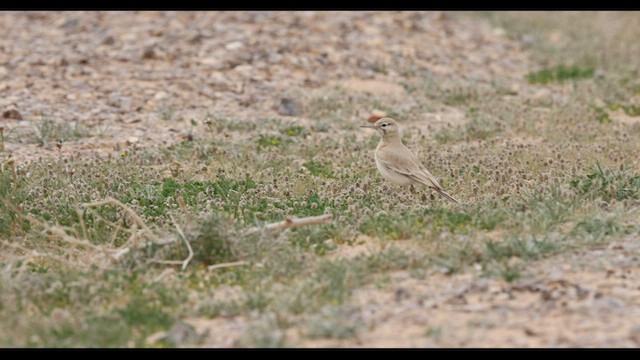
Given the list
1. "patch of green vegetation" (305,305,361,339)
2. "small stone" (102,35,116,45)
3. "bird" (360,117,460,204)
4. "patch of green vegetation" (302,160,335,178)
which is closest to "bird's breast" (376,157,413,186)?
"bird" (360,117,460,204)

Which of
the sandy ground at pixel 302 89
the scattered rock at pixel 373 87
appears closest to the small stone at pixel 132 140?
→ the sandy ground at pixel 302 89

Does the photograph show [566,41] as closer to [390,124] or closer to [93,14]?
[93,14]

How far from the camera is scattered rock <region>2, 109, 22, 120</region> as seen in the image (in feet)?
39.1

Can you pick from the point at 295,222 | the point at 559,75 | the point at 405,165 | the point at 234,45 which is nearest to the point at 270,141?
the point at 405,165

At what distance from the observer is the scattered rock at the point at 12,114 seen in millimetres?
11930

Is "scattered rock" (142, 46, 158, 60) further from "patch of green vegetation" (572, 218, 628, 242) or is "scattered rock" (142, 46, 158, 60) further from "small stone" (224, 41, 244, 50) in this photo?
"patch of green vegetation" (572, 218, 628, 242)

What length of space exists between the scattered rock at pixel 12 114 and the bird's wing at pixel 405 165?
183 inches

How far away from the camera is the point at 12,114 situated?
11953mm

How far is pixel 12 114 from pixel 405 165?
5.12m

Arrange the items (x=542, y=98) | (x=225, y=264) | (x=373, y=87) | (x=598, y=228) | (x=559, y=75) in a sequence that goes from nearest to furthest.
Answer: (x=225, y=264)
(x=598, y=228)
(x=542, y=98)
(x=373, y=87)
(x=559, y=75)

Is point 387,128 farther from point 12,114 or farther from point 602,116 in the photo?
point 12,114

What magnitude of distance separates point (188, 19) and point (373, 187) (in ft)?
26.8

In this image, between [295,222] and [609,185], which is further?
[609,185]

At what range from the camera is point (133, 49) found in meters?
15.0
